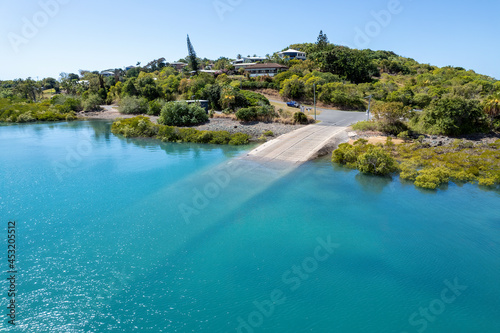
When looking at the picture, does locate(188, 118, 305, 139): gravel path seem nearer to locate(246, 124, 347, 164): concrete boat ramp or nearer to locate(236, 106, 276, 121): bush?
locate(236, 106, 276, 121): bush

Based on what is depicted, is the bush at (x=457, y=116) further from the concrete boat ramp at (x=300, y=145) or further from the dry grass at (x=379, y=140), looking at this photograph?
the concrete boat ramp at (x=300, y=145)

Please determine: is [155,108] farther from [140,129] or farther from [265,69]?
[265,69]

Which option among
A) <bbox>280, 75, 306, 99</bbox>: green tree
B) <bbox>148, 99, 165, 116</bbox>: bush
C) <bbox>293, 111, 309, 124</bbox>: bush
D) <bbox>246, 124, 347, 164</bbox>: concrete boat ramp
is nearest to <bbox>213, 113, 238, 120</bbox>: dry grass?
<bbox>293, 111, 309, 124</bbox>: bush

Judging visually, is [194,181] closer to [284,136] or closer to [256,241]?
[256,241]

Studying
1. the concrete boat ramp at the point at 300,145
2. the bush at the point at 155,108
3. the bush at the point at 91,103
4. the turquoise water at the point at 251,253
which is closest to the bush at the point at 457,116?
the concrete boat ramp at the point at 300,145

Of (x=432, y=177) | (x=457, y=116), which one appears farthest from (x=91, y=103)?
(x=457, y=116)
